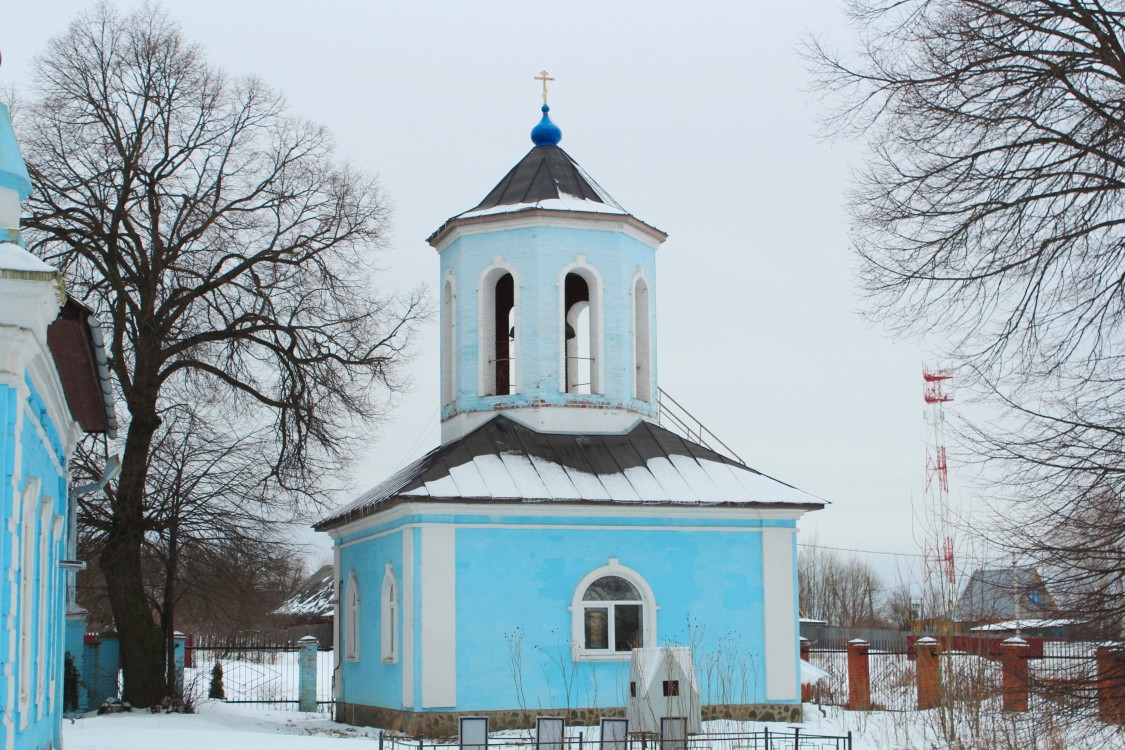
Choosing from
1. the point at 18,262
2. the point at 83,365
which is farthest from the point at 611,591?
the point at 18,262

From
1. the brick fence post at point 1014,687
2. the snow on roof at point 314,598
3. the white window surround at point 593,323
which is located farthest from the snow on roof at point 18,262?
the snow on roof at point 314,598

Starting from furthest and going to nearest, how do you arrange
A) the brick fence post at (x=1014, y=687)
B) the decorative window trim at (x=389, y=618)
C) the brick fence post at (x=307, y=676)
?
the brick fence post at (x=307, y=676) → the decorative window trim at (x=389, y=618) → the brick fence post at (x=1014, y=687)

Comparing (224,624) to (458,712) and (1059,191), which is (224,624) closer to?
(458,712)

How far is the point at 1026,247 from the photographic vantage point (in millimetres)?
10594

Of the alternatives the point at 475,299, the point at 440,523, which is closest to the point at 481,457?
the point at 440,523

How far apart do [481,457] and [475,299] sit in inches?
123

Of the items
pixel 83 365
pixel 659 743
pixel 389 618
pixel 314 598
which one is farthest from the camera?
pixel 314 598

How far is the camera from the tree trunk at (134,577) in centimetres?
2262

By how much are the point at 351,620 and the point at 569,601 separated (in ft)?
16.2

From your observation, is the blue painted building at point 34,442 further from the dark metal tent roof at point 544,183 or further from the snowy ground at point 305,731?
the dark metal tent roof at point 544,183

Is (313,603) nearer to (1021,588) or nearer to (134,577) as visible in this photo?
(134,577)

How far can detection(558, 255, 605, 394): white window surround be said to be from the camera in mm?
21672

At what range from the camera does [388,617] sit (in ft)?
67.1

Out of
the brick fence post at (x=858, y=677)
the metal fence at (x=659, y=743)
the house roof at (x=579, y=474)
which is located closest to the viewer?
the metal fence at (x=659, y=743)
